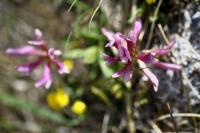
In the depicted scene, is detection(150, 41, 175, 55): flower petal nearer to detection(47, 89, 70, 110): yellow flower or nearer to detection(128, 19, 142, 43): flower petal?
detection(128, 19, 142, 43): flower petal

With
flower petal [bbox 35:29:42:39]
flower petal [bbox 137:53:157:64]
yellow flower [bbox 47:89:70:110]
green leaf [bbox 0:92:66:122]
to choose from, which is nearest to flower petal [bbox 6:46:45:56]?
flower petal [bbox 35:29:42:39]

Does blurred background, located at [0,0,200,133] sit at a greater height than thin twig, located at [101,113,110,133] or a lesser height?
greater

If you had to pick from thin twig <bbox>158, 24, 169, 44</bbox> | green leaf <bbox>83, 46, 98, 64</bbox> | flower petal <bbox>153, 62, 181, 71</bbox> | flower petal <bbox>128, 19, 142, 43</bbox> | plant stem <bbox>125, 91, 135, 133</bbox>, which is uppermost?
green leaf <bbox>83, 46, 98, 64</bbox>

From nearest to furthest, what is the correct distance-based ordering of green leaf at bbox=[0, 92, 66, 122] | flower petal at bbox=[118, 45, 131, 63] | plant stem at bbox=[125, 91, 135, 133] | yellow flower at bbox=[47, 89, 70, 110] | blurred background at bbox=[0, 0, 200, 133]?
flower petal at bbox=[118, 45, 131, 63] < blurred background at bbox=[0, 0, 200, 133] < plant stem at bbox=[125, 91, 135, 133] < yellow flower at bbox=[47, 89, 70, 110] < green leaf at bbox=[0, 92, 66, 122]

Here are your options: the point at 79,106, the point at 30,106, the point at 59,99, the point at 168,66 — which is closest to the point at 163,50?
the point at 168,66

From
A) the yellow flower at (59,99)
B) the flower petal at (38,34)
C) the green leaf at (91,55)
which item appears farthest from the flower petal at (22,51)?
the yellow flower at (59,99)

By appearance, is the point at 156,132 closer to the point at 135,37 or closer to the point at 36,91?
the point at 135,37

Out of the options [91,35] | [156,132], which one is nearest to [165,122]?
[156,132]

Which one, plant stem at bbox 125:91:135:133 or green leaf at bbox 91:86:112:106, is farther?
green leaf at bbox 91:86:112:106

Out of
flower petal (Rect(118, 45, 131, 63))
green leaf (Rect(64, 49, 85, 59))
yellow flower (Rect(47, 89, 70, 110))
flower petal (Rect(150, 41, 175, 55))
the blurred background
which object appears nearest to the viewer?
flower petal (Rect(118, 45, 131, 63))
